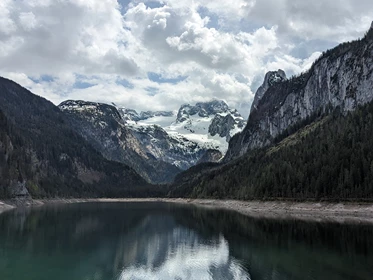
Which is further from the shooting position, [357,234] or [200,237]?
[200,237]

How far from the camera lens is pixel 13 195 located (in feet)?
606

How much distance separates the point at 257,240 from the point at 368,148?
286 ft

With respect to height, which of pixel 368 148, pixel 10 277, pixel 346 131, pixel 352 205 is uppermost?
pixel 346 131

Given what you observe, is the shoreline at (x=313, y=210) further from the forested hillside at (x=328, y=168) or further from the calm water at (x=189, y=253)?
the calm water at (x=189, y=253)

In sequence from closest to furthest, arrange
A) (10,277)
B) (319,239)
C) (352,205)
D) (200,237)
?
1. (10,277)
2. (319,239)
3. (200,237)
4. (352,205)

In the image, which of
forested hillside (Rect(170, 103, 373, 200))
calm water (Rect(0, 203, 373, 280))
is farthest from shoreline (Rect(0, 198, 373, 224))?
calm water (Rect(0, 203, 373, 280))

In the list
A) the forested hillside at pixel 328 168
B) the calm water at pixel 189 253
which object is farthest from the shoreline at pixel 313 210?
the calm water at pixel 189 253

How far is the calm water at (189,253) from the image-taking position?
4281 centimetres

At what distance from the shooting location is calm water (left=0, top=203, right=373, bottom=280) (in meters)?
42.8

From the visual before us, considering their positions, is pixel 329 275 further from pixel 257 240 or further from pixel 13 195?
pixel 13 195

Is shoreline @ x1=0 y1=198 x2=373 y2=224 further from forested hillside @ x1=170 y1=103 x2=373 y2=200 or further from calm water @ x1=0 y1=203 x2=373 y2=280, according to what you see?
calm water @ x1=0 y1=203 x2=373 y2=280

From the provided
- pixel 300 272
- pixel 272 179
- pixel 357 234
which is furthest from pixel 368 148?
pixel 300 272

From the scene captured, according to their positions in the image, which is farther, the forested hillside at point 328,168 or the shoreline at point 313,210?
the forested hillside at point 328,168

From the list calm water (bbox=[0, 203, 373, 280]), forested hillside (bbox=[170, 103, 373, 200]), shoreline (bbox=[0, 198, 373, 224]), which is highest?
forested hillside (bbox=[170, 103, 373, 200])
